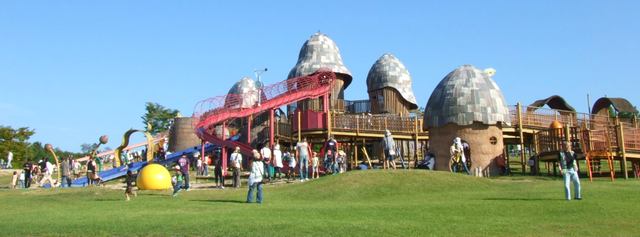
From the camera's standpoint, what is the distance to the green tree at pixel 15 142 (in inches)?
2292

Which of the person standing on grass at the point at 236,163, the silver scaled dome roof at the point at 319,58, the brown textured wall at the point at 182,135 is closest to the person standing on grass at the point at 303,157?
the person standing on grass at the point at 236,163

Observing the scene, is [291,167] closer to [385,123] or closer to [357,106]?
[385,123]

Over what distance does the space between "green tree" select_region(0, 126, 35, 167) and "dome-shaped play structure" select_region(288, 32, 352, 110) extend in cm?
2974

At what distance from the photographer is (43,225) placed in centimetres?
Answer: 1195

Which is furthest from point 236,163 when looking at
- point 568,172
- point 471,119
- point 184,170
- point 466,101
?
point 466,101

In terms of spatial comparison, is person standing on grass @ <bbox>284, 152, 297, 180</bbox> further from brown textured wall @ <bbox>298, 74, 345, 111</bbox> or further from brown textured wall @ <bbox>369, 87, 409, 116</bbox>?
brown textured wall @ <bbox>369, 87, 409, 116</bbox>

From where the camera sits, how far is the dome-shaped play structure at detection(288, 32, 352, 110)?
1865 inches

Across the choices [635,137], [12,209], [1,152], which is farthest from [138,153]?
[635,137]

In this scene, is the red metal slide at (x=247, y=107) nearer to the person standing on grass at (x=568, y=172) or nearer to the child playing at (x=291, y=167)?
the child playing at (x=291, y=167)

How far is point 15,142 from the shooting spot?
59844 mm

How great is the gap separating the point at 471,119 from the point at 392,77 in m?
19.2

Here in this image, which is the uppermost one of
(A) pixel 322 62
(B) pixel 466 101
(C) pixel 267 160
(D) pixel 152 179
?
(A) pixel 322 62

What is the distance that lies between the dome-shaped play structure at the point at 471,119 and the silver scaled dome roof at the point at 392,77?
1700 cm

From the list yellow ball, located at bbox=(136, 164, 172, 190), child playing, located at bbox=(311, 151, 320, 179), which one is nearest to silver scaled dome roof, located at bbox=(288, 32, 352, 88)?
child playing, located at bbox=(311, 151, 320, 179)
